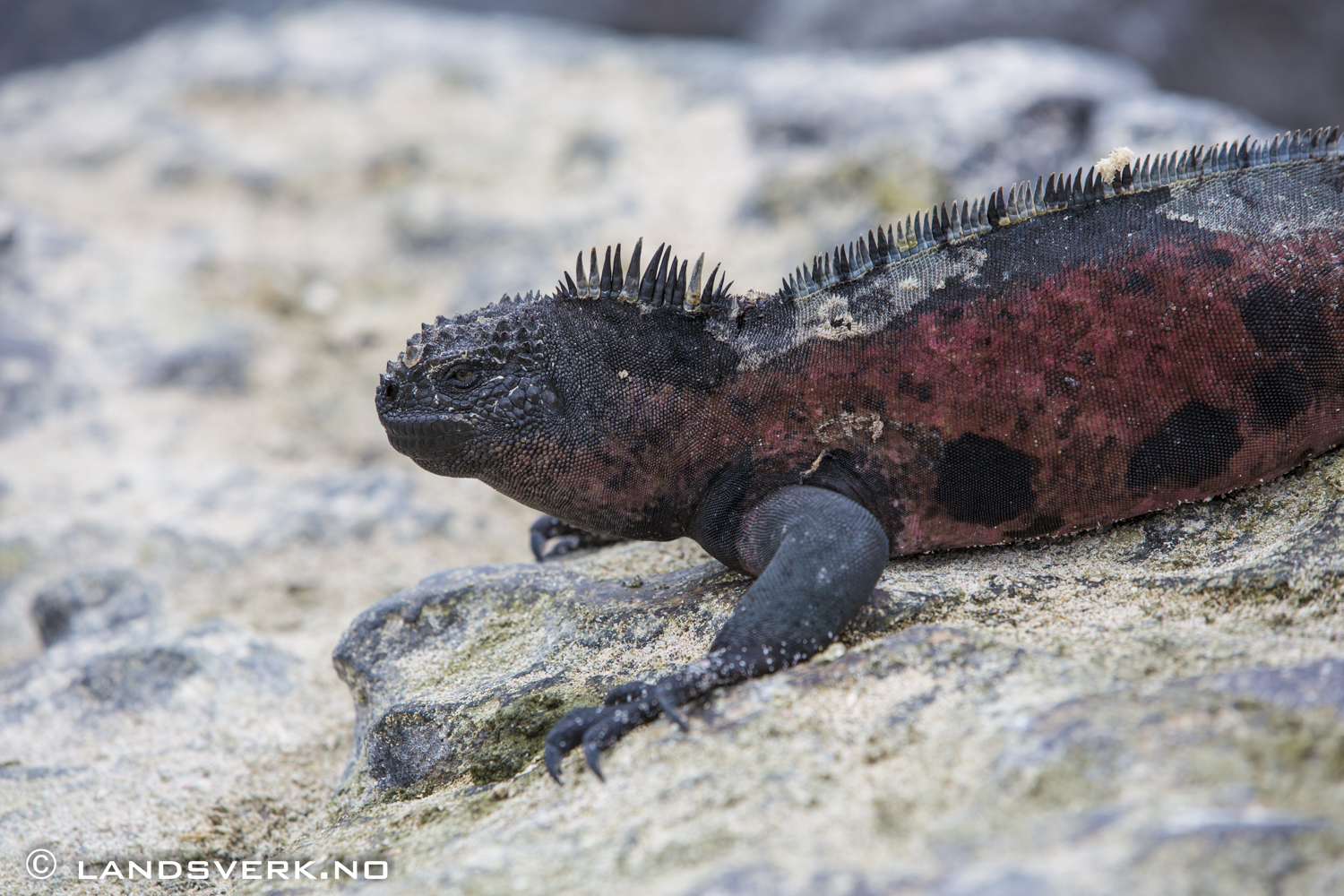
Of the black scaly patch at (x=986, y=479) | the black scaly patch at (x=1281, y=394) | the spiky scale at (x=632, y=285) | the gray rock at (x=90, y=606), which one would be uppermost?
the spiky scale at (x=632, y=285)

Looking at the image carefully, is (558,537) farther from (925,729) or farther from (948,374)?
(925,729)

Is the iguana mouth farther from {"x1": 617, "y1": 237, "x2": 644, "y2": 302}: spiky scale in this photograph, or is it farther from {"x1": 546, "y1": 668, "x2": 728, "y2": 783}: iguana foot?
{"x1": 546, "y1": 668, "x2": 728, "y2": 783}: iguana foot

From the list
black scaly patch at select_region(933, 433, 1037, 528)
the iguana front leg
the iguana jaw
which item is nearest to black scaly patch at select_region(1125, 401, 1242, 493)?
black scaly patch at select_region(933, 433, 1037, 528)

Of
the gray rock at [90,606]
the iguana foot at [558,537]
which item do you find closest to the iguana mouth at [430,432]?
the iguana foot at [558,537]

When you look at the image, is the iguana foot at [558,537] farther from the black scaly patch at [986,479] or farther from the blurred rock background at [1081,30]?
the blurred rock background at [1081,30]

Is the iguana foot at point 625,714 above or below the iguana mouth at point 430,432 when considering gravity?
below

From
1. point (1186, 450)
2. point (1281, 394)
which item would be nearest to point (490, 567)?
point (1186, 450)

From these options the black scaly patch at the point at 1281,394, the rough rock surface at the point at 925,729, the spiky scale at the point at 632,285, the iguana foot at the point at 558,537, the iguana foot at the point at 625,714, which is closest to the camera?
the rough rock surface at the point at 925,729

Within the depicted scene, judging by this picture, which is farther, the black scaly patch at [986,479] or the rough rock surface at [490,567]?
the black scaly patch at [986,479]
